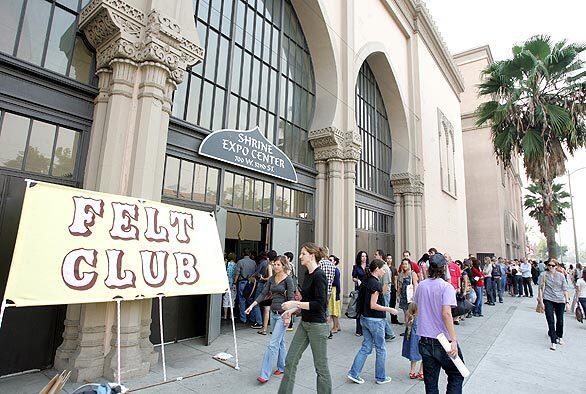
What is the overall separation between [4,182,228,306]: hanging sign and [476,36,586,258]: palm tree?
16.6m

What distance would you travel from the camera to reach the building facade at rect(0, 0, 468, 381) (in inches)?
190

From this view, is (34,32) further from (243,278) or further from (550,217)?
(550,217)

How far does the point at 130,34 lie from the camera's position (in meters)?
5.45

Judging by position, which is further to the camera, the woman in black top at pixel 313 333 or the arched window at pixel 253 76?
the arched window at pixel 253 76

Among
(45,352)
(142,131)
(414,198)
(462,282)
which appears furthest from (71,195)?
(414,198)

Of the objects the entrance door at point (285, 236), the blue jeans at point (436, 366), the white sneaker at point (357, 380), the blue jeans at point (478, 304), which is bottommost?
the white sneaker at point (357, 380)

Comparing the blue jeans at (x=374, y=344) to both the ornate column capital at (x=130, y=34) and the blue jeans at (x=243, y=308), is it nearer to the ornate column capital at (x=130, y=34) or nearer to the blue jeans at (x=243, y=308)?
the blue jeans at (x=243, y=308)

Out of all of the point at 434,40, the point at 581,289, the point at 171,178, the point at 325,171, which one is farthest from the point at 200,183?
the point at 434,40

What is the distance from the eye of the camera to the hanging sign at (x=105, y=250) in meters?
3.57

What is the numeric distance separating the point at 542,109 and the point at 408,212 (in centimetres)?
773

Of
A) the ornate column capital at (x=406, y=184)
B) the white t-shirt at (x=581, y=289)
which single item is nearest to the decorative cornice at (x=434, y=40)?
the ornate column capital at (x=406, y=184)

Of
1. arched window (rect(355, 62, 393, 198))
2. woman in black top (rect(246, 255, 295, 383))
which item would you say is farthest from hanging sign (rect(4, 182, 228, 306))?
arched window (rect(355, 62, 393, 198))

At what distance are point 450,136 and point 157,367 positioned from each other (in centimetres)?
2234

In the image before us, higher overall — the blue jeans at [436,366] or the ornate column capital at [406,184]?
the ornate column capital at [406,184]
